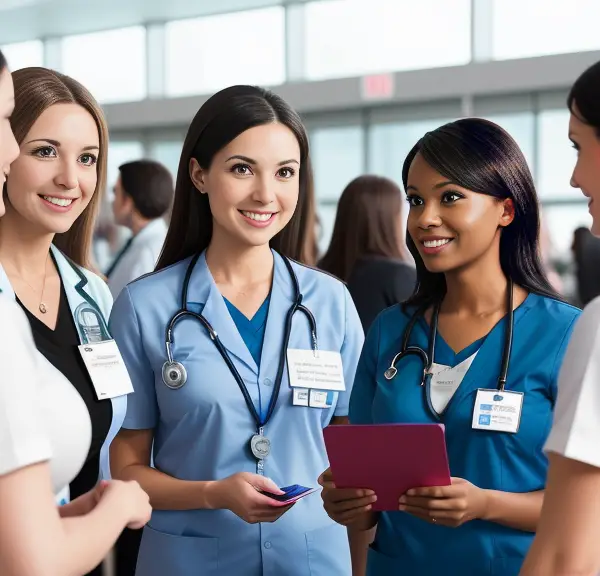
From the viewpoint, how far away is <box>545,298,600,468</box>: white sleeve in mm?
1242

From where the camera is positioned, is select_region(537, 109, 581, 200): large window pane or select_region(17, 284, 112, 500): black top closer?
select_region(17, 284, 112, 500): black top

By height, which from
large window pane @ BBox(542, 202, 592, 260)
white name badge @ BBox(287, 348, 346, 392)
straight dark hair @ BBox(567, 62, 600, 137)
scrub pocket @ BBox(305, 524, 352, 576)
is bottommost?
scrub pocket @ BBox(305, 524, 352, 576)

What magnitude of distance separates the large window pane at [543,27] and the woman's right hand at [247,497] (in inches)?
324

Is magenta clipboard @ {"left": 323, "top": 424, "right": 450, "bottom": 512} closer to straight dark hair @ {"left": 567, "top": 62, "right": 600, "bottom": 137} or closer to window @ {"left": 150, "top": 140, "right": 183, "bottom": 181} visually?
straight dark hair @ {"left": 567, "top": 62, "right": 600, "bottom": 137}

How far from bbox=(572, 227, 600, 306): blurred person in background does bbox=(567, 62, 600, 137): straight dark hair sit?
4.41 metres

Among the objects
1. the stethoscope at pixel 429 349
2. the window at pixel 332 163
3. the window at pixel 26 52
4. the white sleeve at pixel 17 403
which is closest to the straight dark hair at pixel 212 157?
the stethoscope at pixel 429 349

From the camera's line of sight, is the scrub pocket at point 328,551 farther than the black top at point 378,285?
No

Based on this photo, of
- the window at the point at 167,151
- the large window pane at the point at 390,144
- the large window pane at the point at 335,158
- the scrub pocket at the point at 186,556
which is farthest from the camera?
the window at the point at 167,151

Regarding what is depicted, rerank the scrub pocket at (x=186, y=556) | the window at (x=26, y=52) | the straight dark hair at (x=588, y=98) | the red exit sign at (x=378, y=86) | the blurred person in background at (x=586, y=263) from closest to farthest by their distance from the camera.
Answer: the straight dark hair at (x=588, y=98) < the scrub pocket at (x=186, y=556) < the blurred person in background at (x=586, y=263) < the red exit sign at (x=378, y=86) < the window at (x=26, y=52)

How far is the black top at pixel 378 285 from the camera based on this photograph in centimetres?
387

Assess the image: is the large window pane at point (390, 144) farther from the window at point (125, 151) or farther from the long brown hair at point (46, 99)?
the long brown hair at point (46, 99)

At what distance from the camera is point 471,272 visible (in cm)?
198

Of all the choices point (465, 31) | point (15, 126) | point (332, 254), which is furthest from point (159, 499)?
point (465, 31)

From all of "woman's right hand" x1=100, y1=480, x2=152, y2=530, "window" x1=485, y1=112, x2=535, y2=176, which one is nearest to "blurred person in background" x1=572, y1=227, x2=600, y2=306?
"window" x1=485, y1=112, x2=535, y2=176
